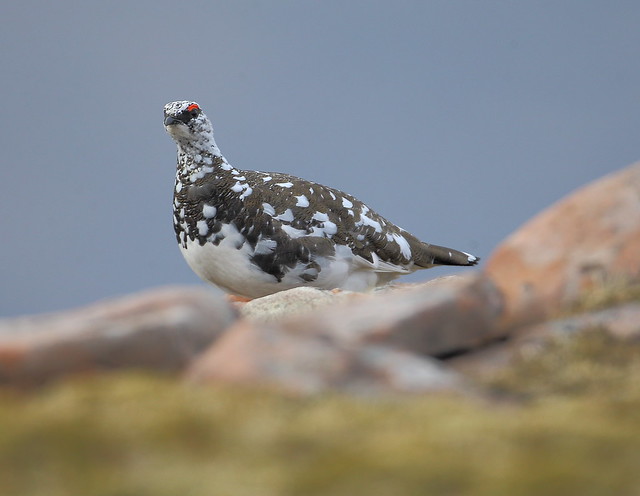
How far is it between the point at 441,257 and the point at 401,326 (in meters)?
6.27

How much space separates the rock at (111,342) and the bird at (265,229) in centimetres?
477

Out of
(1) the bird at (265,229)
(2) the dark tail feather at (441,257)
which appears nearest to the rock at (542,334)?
(1) the bird at (265,229)

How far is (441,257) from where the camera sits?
1181 centimetres

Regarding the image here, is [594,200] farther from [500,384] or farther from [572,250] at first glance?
[500,384]

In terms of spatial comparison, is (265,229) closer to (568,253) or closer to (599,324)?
(568,253)

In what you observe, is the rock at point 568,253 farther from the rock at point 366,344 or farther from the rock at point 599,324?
the rock at point 366,344

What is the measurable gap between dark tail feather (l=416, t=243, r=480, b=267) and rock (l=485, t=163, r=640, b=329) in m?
4.57

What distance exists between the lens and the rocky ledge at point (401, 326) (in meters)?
5.08

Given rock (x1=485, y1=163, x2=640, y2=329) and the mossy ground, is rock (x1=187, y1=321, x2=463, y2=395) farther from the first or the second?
rock (x1=485, y1=163, x2=640, y2=329)

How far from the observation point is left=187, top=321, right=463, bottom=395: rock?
195 inches

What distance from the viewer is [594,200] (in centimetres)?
696

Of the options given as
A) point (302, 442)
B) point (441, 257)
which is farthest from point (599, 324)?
point (441, 257)

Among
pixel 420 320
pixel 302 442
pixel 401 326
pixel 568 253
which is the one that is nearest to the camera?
pixel 302 442

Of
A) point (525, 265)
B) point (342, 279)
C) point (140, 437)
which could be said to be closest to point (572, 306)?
point (525, 265)
